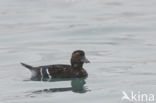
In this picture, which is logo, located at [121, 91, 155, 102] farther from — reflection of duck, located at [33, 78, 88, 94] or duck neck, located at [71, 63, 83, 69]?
duck neck, located at [71, 63, 83, 69]

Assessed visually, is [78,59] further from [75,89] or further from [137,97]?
[137,97]

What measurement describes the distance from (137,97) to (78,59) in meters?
2.93

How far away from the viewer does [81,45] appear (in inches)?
810

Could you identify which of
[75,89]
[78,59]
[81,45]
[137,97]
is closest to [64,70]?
[78,59]

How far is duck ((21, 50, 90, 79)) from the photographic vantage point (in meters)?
16.9

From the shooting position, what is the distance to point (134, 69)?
17.3 m

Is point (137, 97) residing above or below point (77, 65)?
below

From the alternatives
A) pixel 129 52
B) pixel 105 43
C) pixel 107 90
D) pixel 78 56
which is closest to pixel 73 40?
pixel 105 43

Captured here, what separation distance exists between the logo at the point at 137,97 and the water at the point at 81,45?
171mm

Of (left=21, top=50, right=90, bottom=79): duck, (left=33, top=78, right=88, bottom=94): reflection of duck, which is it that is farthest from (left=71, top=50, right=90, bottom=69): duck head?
(left=33, top=78, right=88, bottom=94): reflection of duck

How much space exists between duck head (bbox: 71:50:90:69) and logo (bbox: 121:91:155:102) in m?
2.37

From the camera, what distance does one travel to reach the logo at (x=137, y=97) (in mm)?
14406

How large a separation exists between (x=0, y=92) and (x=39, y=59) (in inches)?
145

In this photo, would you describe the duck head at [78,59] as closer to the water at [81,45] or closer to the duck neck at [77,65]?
the duck neck at [77,65]
